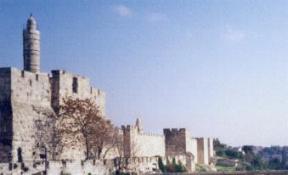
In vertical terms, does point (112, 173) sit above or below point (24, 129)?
below

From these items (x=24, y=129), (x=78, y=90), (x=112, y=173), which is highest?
(x=78, y=90)

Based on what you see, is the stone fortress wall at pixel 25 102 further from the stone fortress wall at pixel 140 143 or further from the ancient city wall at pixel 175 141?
the ancient city wall at pixel 175 141

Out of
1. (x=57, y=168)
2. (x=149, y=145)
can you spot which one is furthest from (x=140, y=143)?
(x=57, y=168)

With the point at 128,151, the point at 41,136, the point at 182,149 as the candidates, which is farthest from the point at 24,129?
the point at 182,149

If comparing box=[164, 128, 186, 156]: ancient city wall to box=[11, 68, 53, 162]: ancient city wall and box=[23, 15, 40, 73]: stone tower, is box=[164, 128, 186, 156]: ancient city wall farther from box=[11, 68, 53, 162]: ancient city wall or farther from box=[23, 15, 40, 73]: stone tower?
box=[11, 68, 53, 162]: ancient city wall

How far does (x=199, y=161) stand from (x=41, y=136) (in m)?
41.4

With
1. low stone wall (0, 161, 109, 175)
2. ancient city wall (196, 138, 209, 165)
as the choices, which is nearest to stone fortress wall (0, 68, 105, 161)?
low stone wall (0, 161, 109, 175)

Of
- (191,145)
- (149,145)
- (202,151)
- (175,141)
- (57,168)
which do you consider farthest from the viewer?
(202,151)

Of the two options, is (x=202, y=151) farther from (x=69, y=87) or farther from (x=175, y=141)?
(x=69, y=87)

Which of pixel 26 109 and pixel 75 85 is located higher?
pixel 75 85

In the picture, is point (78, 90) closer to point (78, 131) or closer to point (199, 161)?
point (78, 131)

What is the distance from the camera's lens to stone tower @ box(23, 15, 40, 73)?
5184 centimetres

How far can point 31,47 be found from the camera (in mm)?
52281

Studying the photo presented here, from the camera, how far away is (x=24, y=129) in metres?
42.7
